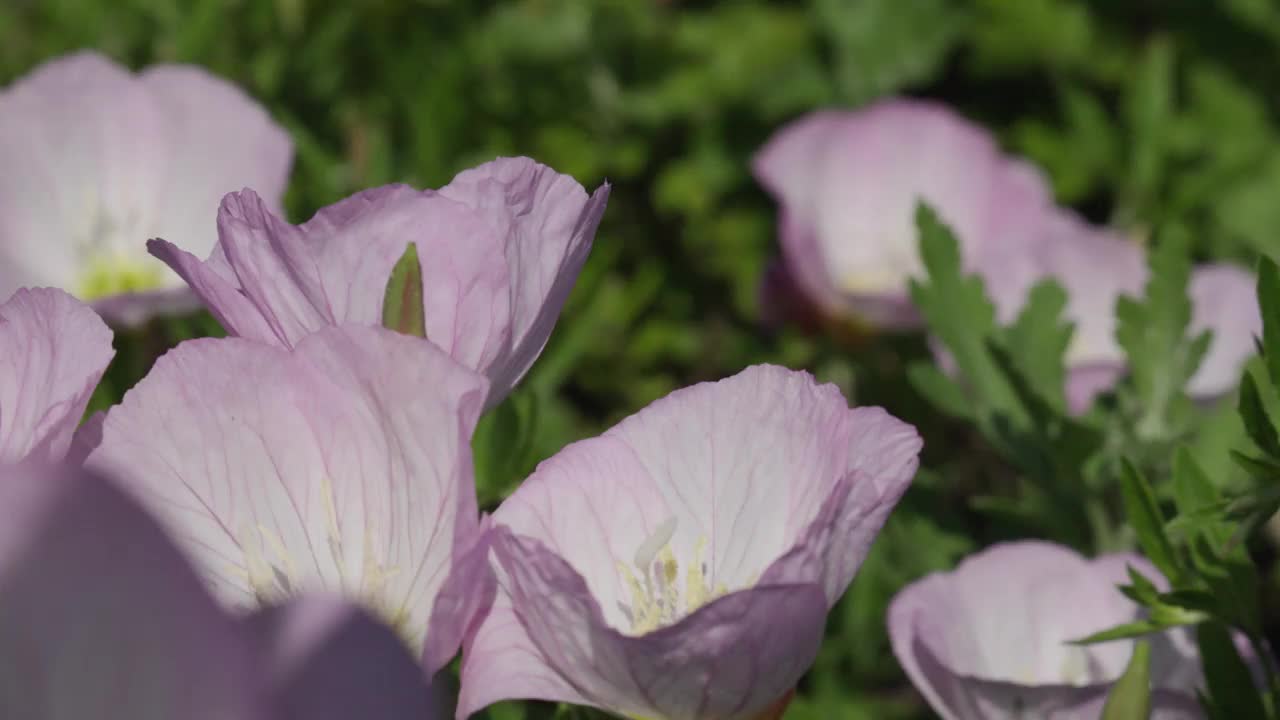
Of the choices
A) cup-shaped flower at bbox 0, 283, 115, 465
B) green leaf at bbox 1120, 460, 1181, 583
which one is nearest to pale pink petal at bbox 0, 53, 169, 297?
cup-shaped flower at bbox 0, 283, 115, 465

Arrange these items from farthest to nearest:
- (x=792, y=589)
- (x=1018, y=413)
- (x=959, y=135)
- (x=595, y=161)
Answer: (x=595, y=161)
(x=959, y=135)
(x=1018, y=413)
(x=792, y=589)

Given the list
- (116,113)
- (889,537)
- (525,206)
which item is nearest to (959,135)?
(889,537)

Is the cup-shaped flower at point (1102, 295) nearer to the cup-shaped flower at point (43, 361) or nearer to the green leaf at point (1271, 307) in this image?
the green leaf at point (1271, 307)

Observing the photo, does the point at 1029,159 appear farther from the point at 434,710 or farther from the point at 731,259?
the point at 434,710

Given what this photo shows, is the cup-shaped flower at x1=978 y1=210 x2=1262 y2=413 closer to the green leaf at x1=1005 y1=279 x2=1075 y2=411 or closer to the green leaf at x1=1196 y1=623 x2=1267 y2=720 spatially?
the green leaf at x1=1005 y1=279 x2=1075 y2=411

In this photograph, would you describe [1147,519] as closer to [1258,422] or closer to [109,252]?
[1258,422]

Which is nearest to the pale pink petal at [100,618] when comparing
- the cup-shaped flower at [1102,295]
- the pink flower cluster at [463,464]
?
the pink flower cluster at [463,464]

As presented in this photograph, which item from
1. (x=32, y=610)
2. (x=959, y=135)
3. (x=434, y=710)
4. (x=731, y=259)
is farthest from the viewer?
(x=731, y=259)
